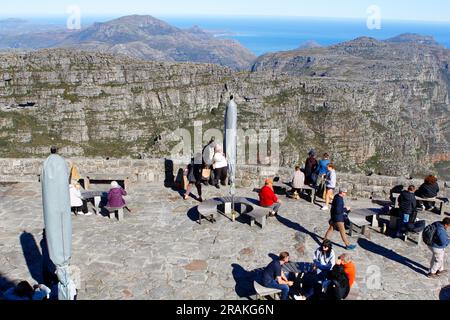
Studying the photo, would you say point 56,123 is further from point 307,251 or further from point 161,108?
point 307,251

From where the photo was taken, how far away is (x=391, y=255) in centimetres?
1112

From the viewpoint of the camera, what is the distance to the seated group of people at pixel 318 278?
823 cm

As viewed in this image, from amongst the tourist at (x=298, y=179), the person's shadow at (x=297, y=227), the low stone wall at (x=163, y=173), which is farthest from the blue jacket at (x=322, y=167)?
the person's shadow at (x=297, y=227)

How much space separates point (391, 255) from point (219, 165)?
6473mm

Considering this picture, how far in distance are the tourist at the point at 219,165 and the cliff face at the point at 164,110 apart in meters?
120

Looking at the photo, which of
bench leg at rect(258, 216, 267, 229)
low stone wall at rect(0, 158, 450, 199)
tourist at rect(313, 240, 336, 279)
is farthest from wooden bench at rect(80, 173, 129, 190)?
tourist at rect(313, 240, 336, 279)

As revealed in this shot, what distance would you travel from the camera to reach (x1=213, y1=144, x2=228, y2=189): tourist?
1508 centimetres

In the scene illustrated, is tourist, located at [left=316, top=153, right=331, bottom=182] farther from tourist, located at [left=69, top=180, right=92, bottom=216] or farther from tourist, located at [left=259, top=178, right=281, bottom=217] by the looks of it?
tourist, located at [left=69, top=180, right=92, bottom=216]

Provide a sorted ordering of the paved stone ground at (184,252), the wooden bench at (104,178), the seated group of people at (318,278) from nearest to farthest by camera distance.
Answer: the seated group of people at (318,278), the paved stone ground at (184,252), the wooden bench at (104,178)

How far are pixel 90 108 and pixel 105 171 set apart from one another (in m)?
144

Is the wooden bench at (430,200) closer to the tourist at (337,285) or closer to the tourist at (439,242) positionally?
the tourist at (439,242)

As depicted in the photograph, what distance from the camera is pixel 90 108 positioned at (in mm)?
153625

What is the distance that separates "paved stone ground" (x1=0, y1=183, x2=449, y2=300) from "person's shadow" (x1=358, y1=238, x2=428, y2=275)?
2 cm
